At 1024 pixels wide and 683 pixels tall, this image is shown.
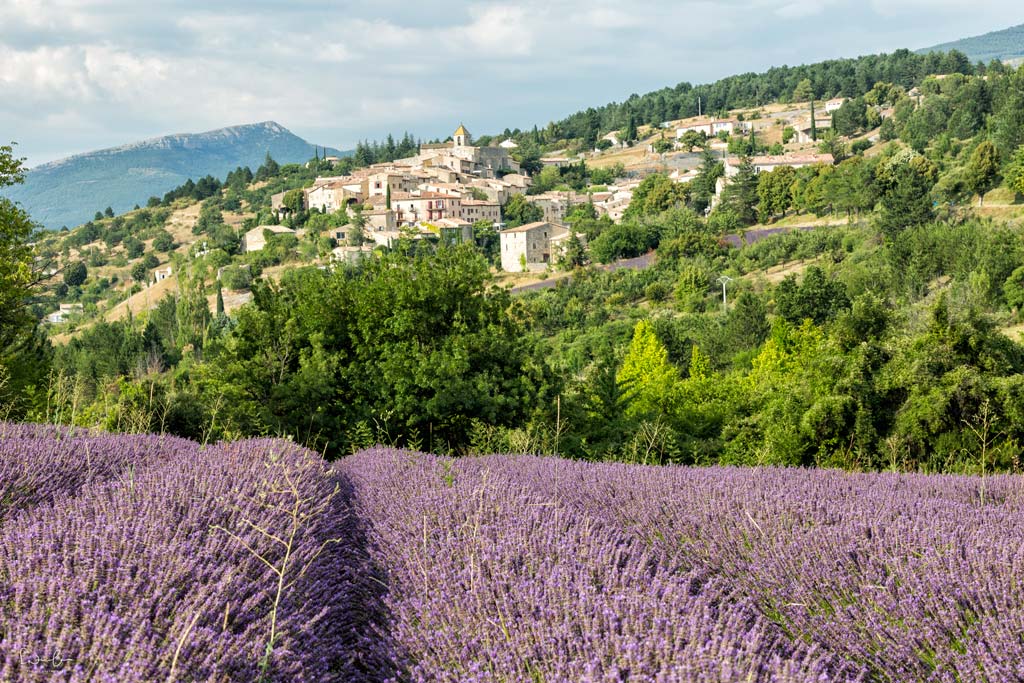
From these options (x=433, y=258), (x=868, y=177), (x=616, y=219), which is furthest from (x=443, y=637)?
(x=616, y=219)

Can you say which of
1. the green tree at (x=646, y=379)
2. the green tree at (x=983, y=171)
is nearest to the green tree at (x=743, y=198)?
the green tree at (x=983, y=171)

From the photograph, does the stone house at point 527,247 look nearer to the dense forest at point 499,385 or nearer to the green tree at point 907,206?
the green tree at point 907,206

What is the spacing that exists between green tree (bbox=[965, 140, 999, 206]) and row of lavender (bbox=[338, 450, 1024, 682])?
2112 inches

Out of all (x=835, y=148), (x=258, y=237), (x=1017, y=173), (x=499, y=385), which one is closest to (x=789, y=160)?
(x=835, y=148)

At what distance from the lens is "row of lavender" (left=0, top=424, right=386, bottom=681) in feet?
7.08

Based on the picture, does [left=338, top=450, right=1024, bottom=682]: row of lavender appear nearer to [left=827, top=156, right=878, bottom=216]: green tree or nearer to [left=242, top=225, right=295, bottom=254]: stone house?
[left=827, top=156, right=878, bottom=216]: green tree

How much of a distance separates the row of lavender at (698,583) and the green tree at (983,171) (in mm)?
53639

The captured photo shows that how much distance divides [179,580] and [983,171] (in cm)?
5704

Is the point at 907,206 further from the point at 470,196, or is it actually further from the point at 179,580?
the point at 470,196

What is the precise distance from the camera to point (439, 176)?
107m

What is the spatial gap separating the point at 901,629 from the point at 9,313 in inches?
647

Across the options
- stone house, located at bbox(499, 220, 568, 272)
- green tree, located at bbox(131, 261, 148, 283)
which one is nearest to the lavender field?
stone house, located at bbox(499, 220, 568, 272)

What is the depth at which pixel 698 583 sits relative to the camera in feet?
11.4

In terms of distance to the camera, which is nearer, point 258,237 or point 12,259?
point 12,259
